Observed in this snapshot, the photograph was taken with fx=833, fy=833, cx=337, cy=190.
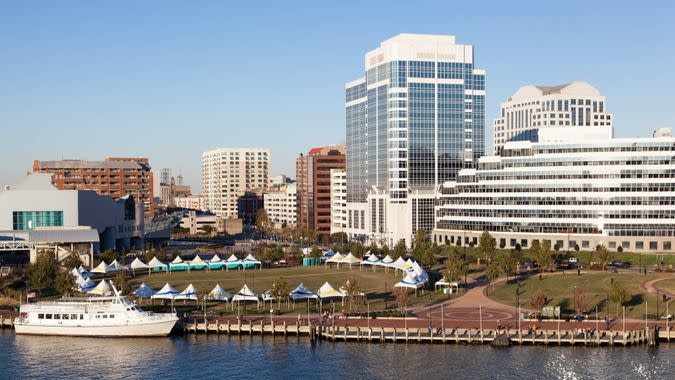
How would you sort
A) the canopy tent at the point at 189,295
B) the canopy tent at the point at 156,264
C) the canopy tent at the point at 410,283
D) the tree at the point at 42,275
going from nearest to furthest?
the canopy tent at the point at 189,295 < the canopy tent at the point at 410,283 < the tree at the point at 42,275 < the canopy tent at the point at 156,264

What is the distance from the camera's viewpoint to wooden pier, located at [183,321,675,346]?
3947 inches

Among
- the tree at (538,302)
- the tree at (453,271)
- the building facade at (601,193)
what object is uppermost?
the building facade at (601,193)

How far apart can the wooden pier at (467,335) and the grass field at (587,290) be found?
42.5ft

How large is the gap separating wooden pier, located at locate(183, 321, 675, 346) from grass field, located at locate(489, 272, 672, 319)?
42.5ft

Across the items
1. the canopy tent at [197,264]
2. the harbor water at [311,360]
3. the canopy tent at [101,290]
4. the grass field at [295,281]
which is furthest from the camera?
the canopy tent at [197,264]

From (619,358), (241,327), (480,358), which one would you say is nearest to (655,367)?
(619,358)

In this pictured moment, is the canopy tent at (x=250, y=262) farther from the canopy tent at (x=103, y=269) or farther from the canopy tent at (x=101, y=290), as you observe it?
the canopy tent at (x=101, y=290)

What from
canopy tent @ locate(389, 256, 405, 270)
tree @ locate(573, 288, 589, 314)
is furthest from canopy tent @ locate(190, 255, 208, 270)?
tree @ locate(573, 288, 589, 314)

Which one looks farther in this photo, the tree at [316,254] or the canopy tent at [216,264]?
the tree at [316,254]

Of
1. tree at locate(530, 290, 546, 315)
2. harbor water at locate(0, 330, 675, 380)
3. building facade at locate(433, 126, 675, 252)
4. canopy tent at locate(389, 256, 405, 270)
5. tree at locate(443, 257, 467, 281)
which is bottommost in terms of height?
harbor water at locate(0, 330, 675, 380)

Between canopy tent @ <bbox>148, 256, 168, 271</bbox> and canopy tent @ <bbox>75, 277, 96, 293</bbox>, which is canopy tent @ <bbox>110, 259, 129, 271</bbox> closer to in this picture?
canopy tent @ <bbox>148, 256, 168, 271</bbox>

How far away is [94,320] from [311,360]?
108 ft

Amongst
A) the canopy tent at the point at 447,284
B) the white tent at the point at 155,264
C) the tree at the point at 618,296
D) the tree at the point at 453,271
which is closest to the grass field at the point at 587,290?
the tree at the point at 618,296

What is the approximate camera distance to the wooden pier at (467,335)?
100 m
